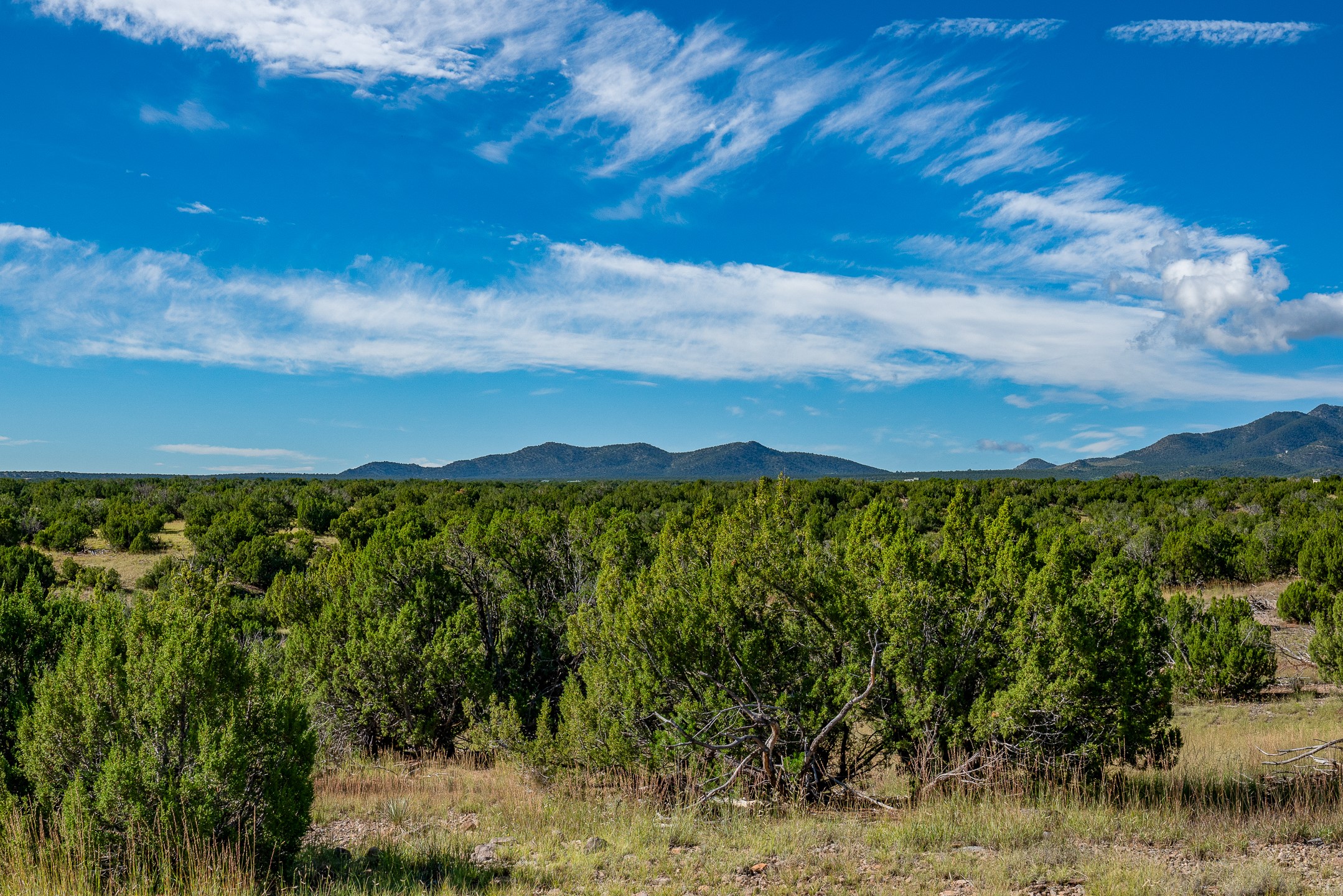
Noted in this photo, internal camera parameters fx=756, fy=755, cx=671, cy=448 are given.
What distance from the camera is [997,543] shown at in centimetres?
964

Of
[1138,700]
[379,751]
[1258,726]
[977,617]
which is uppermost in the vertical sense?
[977,617]

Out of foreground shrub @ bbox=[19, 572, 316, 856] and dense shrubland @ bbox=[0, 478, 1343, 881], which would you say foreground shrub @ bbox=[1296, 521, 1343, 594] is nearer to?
dense shrubland @ bbox=[0, 478, 1343, 881]

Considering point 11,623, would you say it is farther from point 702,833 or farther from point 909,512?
point 909,512

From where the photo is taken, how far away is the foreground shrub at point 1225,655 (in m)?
16.4

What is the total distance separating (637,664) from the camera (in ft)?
30.3

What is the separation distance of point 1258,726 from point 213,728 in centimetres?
1646

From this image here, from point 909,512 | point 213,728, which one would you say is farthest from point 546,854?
point 909,512

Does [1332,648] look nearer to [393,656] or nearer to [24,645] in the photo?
[393,656]

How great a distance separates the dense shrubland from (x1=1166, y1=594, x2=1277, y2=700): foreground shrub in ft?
0.23

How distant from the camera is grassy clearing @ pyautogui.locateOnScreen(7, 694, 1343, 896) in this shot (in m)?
5.45

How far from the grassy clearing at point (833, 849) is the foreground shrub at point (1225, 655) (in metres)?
9.18

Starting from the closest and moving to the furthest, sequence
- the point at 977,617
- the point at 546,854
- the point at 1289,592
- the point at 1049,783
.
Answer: the point at 546,854 → the point at 1049,783 → the point at 977,617 → the point at 1289,592

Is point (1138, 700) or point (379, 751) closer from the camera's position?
point (1138, 700)

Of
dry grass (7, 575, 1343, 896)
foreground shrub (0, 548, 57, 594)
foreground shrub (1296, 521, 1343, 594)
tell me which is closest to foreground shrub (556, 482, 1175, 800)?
dry grass (7, 575, 1343, 896)
